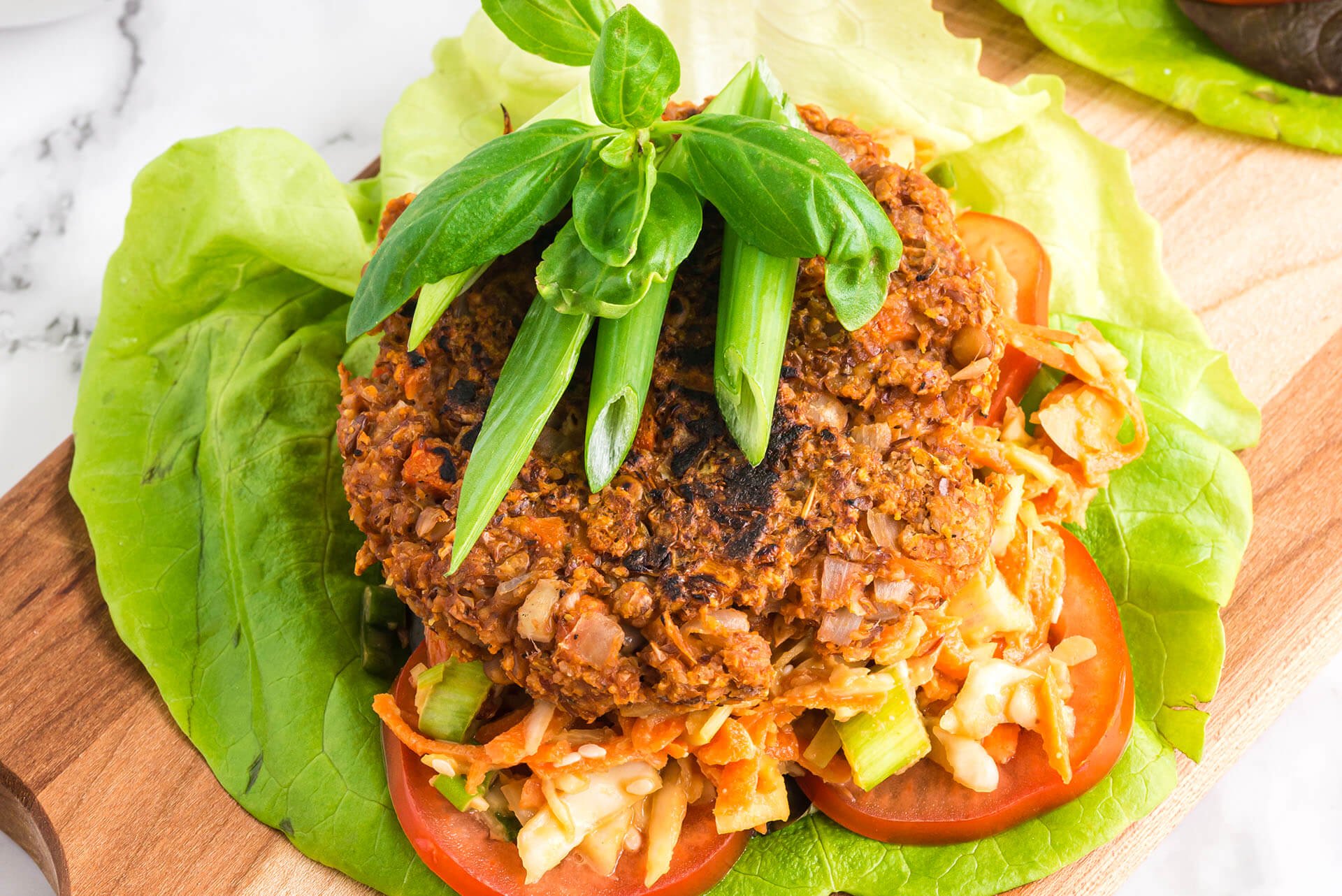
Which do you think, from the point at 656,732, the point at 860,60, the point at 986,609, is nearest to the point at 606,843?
the point at 656,732

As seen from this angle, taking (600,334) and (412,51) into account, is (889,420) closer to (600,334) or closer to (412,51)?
(600,334)

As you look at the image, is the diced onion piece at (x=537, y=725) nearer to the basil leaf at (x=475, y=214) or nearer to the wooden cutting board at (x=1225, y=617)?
the wooden cutting board at (x=1225, y=617)

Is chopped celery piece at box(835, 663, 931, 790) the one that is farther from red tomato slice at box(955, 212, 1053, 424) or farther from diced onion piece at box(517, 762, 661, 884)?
red tomato slice at box(955, 212, 1053, 424)

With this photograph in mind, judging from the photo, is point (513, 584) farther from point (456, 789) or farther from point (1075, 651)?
point (1075, 651)

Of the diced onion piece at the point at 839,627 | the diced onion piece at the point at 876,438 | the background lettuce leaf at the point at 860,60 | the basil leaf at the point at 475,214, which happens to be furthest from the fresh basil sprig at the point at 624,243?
the background lettuce leaf at the point at 860,60

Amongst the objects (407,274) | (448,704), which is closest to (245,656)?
(448,704)

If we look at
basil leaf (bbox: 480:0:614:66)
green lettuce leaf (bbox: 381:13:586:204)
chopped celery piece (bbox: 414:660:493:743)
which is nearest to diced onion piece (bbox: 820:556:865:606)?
chopped celery piece (bbox: 414:660:493:743)
